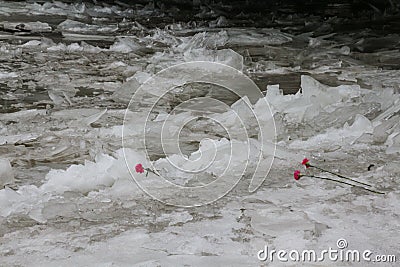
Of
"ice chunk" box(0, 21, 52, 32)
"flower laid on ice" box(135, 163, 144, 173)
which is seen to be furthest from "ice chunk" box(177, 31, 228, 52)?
"flower laid on ice" box(135, 163, 144, 173)

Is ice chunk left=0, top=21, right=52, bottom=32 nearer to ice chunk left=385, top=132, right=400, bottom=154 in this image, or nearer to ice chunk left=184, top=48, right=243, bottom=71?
ice chunk left=184, top=48, right=243, bottom=71

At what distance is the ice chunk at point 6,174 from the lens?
2.10 metres

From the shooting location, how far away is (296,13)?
7262 millimetres

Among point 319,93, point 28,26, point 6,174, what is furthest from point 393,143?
point 28,26

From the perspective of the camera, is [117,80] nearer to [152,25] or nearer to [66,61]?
[66,61]

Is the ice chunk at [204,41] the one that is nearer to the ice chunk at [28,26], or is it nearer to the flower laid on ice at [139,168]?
the ice chunk at [28,26]

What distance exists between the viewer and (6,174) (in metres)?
2.12

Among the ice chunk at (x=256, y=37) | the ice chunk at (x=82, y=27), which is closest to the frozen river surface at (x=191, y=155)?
the ice chunk at (x=256, y=37)

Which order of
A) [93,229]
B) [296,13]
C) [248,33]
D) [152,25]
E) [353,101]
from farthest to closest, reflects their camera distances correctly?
[296,13] < [152,25] < [248,33] < [353,101] < [93,229]

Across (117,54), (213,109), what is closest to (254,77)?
(213,109)

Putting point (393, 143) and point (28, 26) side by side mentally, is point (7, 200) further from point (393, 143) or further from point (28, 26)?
point (28, 26)

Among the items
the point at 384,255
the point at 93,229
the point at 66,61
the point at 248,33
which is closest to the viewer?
the point at 384,255

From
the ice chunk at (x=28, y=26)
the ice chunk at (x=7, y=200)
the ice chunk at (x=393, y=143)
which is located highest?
the ice chunk at (x=28, y=26)

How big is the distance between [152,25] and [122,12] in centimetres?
132
